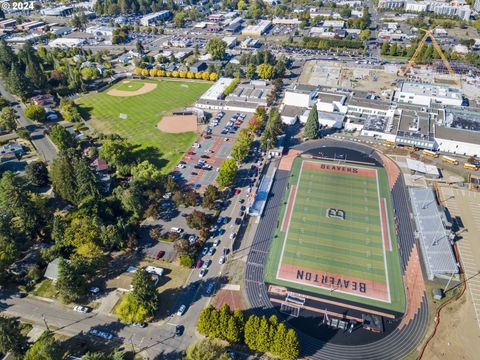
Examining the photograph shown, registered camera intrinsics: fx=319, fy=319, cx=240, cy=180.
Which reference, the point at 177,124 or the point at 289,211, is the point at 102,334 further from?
the point at 177,124

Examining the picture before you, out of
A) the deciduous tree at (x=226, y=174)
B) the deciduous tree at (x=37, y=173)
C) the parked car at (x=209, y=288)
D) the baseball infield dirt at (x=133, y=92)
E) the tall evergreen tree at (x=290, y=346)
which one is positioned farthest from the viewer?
the baseball infield dirt at (x=133, y=92)

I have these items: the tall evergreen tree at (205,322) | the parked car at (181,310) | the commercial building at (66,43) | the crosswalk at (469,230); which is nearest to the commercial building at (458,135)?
the crosswalk at (469,230)

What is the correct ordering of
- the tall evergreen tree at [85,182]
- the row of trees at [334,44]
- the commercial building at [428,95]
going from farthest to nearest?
1. the row of trees at [334,44]
2. the commercial building at [428,95]
3. the tall evergreen tree at [85,182]

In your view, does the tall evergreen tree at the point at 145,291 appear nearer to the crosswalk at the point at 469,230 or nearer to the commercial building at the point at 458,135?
the crosswalk at the point at 469,230

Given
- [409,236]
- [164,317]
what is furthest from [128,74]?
[409,236]

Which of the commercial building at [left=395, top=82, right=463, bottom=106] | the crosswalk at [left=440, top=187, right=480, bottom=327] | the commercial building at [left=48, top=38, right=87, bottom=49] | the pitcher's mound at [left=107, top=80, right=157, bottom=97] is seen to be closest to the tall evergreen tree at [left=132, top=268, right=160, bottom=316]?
the crosswalk at [left=440, top=187, right=480, bottom=327]

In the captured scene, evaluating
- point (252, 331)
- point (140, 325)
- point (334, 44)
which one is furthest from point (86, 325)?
point (334, 44)

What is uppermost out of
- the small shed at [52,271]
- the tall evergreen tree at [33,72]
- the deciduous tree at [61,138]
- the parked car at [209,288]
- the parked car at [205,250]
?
the tall evergreen tree at [33,72]

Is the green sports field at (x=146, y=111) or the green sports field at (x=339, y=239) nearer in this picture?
the green sports field at (x=339, y=239)
